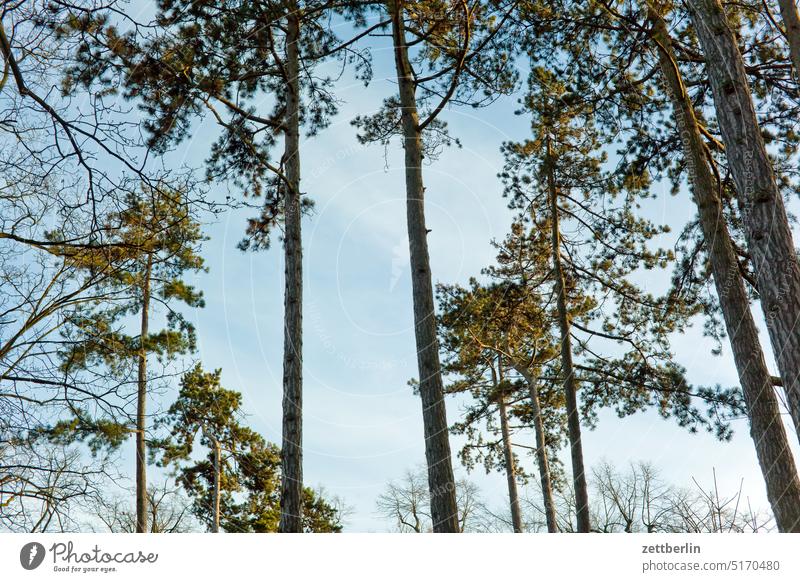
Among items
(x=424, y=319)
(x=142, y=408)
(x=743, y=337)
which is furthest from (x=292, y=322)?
(x=743, y=337)

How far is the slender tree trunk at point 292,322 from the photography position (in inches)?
219

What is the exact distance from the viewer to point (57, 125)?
488cm

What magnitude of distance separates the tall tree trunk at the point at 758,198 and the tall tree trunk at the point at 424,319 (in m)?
2.62

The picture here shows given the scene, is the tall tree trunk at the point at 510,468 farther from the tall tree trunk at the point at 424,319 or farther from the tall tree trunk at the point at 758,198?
the tall tree trunk at the point at 758,198

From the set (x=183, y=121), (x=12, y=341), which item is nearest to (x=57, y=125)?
(x=183, y=121)

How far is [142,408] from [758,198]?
229 inches

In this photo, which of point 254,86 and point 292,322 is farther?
point 254,86

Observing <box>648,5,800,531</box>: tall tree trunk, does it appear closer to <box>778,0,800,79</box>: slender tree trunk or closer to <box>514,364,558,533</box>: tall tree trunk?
<box>778,0,800,79</box>: slender tree trunk

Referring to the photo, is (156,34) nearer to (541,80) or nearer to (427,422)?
(427,422)

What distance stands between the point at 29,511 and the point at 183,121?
4077 millimetres

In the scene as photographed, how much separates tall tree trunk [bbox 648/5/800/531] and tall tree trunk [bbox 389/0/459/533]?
254 centimetres

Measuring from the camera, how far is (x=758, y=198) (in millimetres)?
4293

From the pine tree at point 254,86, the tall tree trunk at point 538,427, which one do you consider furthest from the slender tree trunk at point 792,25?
the tall tree trunk at point 538,427
